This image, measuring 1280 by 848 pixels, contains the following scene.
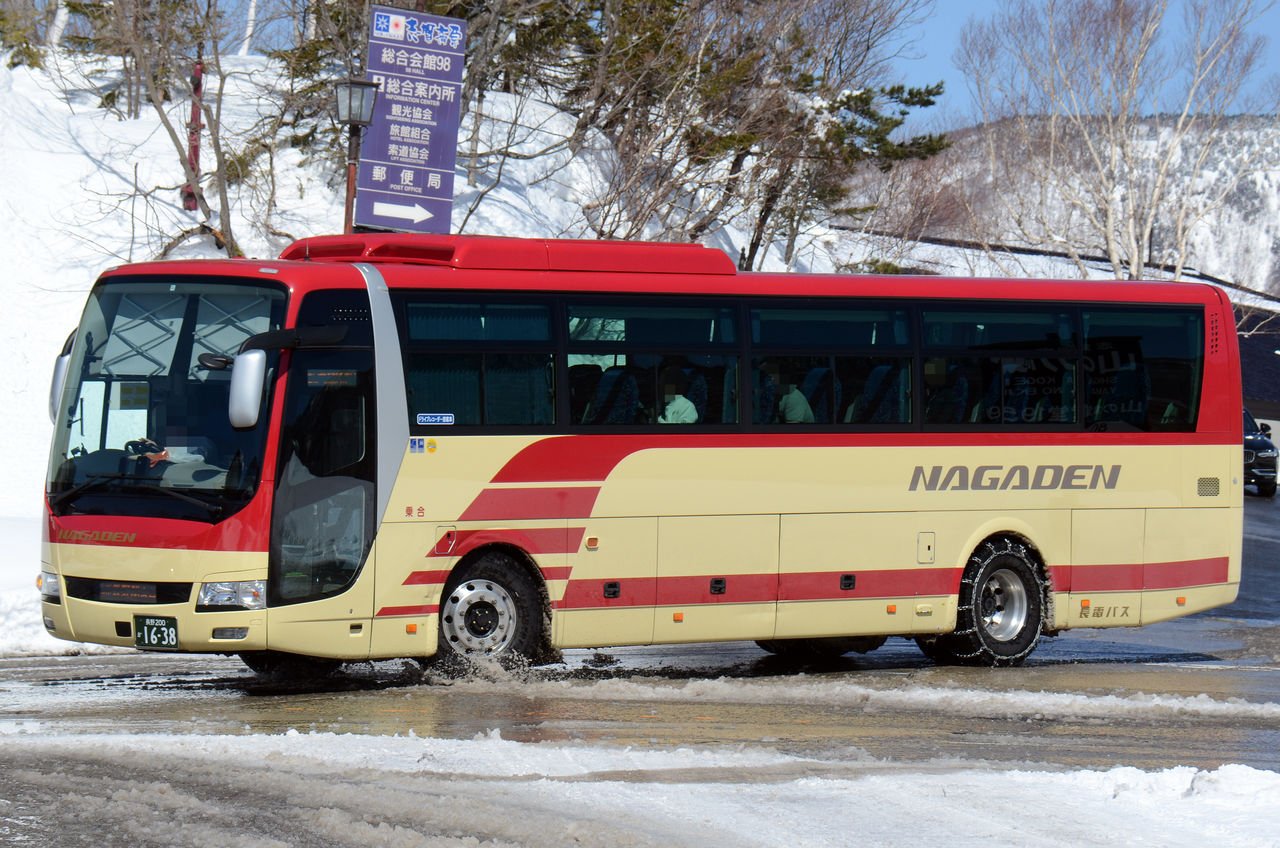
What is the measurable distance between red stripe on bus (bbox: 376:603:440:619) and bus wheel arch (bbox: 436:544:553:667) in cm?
16

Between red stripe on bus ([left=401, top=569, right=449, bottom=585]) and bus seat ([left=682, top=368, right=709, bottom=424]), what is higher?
bus seat ([left=682, top=368, right=709, bottom=424])

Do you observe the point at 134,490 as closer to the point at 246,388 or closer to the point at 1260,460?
the point at 246,388

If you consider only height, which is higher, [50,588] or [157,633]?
[50,588]

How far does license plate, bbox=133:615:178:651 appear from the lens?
9.25 meters

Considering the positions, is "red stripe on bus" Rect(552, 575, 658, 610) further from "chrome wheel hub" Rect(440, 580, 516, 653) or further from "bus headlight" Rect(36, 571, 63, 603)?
"bus headlight" Rect(36, 571, 63, 603)

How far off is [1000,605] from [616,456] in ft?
13.3

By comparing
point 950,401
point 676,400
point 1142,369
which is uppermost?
point 1142,369

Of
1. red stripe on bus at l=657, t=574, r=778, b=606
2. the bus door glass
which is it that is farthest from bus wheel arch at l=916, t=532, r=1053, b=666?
the bus door glass

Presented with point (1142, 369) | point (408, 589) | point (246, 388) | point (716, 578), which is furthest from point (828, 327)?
point (246, 388)

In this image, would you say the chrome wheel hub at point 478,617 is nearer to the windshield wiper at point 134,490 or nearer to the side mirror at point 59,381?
the windshield wiper at point 134,490

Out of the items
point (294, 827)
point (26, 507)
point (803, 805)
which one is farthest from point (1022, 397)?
point (26, 507)

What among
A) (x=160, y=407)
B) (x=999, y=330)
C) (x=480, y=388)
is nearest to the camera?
(x=160, y=407)

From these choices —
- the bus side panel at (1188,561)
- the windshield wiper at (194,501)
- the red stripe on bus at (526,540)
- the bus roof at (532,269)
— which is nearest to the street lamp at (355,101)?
the bus roof at (532,269)

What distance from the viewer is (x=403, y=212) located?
19875 millimetres
